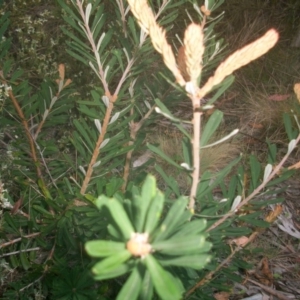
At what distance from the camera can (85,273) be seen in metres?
1.24

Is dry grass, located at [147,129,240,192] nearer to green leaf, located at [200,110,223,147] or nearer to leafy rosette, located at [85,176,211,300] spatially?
green leaf, located at [200,110,223,147]

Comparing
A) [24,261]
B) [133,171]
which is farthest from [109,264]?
[133,171]

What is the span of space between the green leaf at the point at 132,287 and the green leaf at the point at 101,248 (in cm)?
5

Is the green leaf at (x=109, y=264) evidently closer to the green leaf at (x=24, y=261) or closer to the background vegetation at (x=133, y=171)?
the background vegetation at (x=133, y=171)

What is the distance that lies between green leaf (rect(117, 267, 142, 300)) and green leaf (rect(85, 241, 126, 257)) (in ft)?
0.18

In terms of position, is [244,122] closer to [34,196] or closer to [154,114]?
[154,114]

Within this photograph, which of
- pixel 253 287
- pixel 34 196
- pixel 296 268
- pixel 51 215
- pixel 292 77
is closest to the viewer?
pixel 51 215

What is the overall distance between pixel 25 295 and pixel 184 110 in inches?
80.7

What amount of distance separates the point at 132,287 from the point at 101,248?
0.25ft

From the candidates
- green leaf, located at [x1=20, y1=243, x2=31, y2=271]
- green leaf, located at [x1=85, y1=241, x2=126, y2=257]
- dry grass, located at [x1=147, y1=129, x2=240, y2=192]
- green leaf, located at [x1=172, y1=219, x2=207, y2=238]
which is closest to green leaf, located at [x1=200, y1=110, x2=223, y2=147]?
green leaf, located at [x1=172, y1=219, x2=207, y2=238]

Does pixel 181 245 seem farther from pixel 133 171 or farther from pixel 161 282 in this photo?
pixel 133 171

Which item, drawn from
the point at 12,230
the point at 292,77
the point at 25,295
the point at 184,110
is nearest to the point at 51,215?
the point at 12,230

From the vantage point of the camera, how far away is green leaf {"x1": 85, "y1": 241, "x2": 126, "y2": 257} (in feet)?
1.64

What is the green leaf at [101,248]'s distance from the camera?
1.64ft
